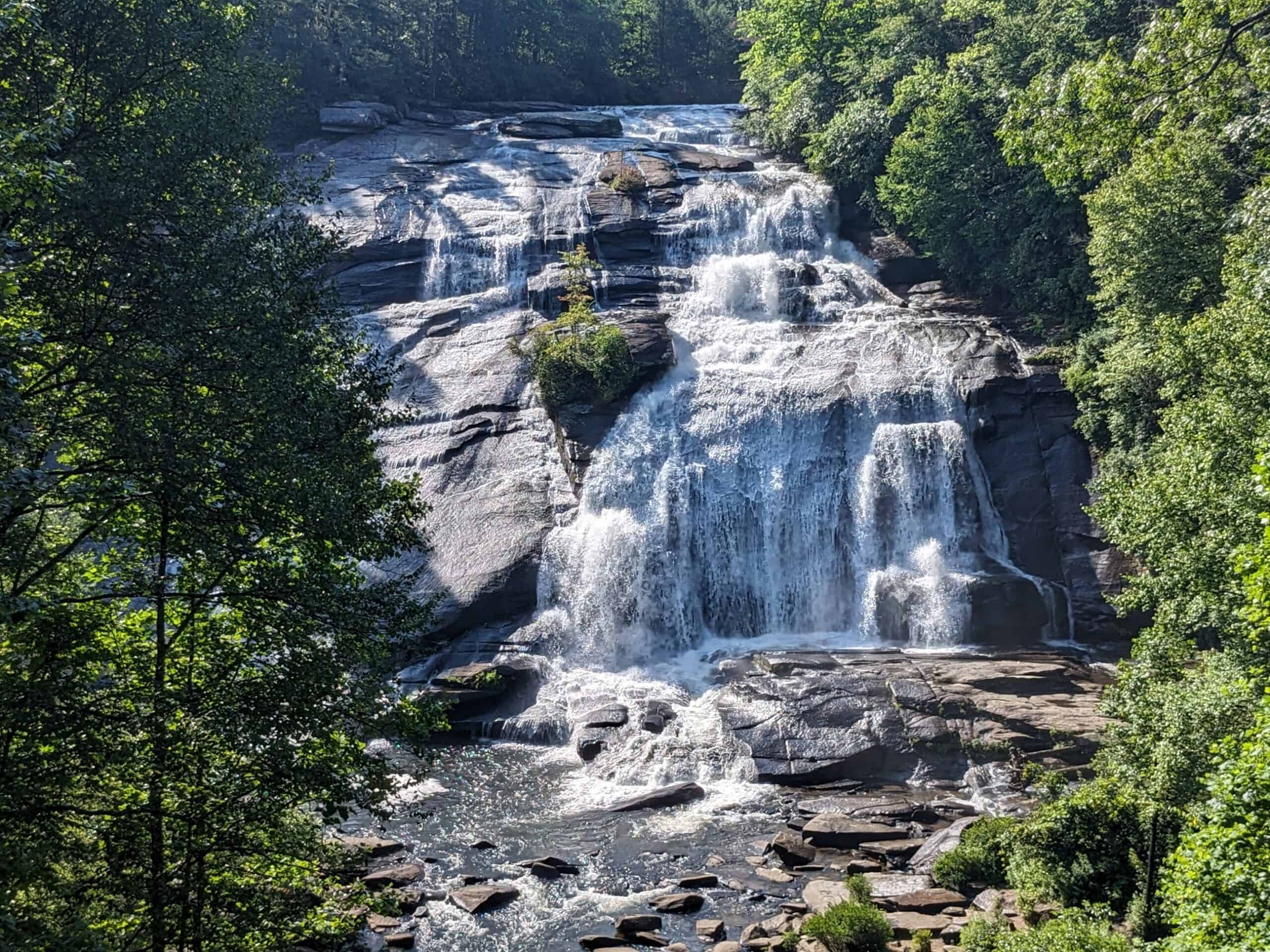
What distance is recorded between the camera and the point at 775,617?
29484 mm

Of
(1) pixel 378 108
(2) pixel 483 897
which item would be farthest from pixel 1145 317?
(1) pixel 378 108

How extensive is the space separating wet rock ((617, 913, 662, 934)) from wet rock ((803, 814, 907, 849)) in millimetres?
4448

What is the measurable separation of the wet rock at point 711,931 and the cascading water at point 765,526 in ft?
26.6

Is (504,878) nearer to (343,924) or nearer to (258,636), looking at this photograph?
(343,924)

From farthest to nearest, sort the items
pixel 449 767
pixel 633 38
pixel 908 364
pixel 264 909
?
pixel 633 38 < pixel 908 364 < pixel 449 767 < pixel 264 909

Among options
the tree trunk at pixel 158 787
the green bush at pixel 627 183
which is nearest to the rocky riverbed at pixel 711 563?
the green bush at pixel 627 183

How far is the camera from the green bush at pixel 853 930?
45.9 ft

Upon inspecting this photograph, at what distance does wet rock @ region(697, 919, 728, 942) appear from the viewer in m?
15.4

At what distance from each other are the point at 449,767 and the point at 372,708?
45.0 feet

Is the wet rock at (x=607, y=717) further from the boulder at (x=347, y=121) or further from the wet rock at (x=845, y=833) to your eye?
the boulder at (x=347, y=121)

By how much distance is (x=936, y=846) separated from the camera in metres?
18.1

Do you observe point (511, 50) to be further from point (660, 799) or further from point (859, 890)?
point (859, 890)

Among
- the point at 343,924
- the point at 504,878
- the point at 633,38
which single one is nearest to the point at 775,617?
the point at 504,878

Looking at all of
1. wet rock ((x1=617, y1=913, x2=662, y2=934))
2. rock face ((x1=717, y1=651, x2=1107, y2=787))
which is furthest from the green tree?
rock face ((x1=717, y1=651, x2=1107, y2=787))
